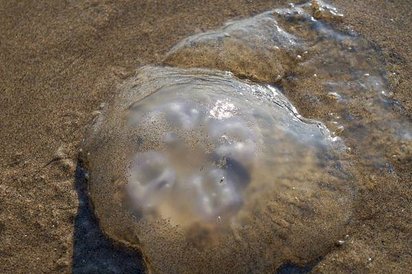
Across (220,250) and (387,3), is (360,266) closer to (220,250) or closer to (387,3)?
(220,250)

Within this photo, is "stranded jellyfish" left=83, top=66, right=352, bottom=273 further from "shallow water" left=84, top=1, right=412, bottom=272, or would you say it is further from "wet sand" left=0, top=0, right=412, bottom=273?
"wet sand" left=0, top=0, right=412, bottom=273

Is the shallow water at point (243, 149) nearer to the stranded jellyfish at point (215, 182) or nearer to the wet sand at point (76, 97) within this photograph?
the stranded jellyfish at point (215, 182)

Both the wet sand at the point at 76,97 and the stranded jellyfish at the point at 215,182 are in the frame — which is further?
the wet sand at the point at 76,97

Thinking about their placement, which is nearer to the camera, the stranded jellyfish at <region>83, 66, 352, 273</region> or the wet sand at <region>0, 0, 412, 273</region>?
the stranded jellyfish at <region>83, 66, 352, 273</region>

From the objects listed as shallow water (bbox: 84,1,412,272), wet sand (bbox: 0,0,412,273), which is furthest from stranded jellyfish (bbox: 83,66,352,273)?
wet sand (bbox: 0,0,412,273)

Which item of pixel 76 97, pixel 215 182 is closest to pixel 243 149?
pixel 215 182

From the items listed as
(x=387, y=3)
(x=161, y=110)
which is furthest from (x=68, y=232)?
(x=387, y=3)

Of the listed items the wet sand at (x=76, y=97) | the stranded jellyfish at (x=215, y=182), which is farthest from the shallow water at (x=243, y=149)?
the wet sand at (x=76, y=97)
